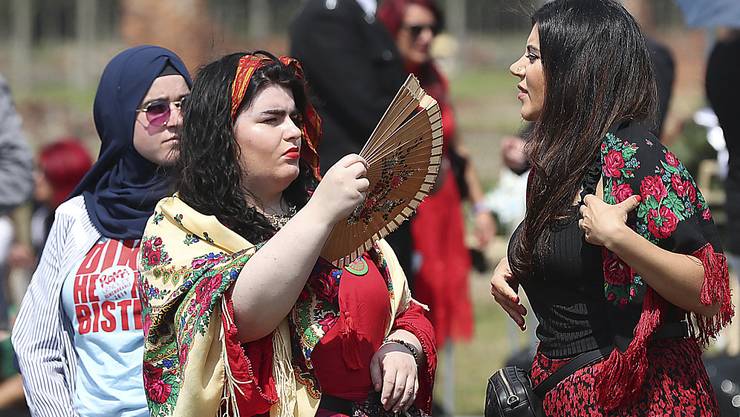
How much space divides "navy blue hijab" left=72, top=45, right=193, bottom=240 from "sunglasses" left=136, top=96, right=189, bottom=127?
33 mm

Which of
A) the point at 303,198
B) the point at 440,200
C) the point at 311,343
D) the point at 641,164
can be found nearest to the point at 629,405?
the point at 641,164

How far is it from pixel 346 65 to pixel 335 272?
7.55 feet

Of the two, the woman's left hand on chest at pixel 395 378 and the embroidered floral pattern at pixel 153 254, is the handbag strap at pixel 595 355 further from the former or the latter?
the embroidered floral pattern at pixel 153 254

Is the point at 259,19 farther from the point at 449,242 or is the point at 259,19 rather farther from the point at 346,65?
the point at 346,65

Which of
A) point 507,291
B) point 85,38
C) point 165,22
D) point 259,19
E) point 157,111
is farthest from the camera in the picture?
point 85,38

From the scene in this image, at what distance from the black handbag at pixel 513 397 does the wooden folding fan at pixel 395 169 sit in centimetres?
48

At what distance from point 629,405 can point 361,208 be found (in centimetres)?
77

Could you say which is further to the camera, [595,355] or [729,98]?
[729,98]

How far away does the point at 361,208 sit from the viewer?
2.79 m

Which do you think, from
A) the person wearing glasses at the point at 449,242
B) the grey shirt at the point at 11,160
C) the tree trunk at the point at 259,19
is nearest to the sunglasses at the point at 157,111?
the grey shirt at the point at 11,160

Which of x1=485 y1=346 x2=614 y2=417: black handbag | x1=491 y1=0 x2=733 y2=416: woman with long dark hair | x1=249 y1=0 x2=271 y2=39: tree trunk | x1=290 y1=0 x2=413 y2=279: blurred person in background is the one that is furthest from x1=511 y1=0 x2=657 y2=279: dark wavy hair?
x1=249 y1=0 x2=271 y2=39: tree trunk

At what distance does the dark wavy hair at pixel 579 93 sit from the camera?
272 cm

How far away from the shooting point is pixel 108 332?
3.22 metres

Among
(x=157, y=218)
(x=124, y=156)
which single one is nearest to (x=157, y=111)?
(x=124, y=156)
